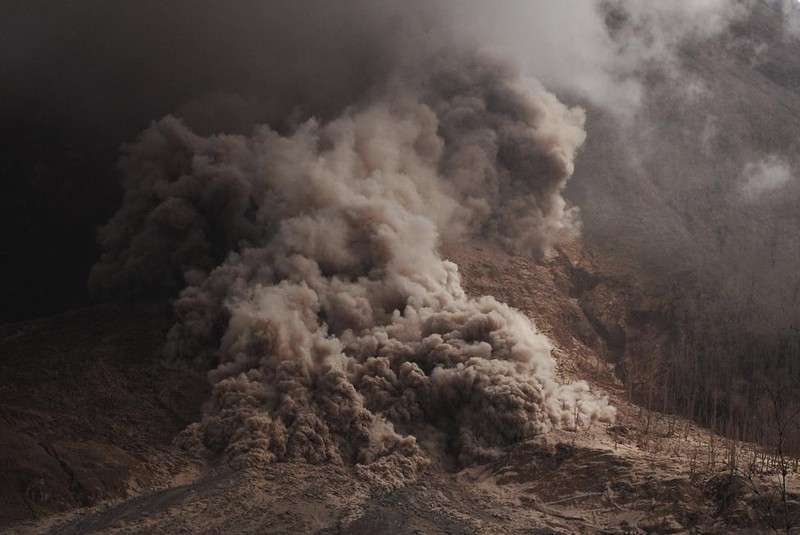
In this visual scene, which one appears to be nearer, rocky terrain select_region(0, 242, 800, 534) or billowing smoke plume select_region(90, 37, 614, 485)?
rocky terrain select_region(0, 242, 800, 534)

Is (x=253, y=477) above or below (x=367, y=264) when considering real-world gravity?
below

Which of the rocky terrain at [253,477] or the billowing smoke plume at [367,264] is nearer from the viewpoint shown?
the rocky terrain at [253,477]

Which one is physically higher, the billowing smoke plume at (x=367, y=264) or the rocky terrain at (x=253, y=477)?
the billowing smoke plume at (x=367, y=264)

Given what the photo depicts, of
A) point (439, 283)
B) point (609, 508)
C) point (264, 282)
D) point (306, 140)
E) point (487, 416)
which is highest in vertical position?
point (306, 140)

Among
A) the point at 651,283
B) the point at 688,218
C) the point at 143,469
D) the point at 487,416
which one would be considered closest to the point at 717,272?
the point at 651,283

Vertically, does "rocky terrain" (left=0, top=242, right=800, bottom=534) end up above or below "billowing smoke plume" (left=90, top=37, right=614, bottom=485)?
below

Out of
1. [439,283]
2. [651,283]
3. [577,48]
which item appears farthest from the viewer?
[577,48]

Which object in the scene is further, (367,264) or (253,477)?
(367,264)

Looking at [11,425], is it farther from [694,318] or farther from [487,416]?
[694,318]
